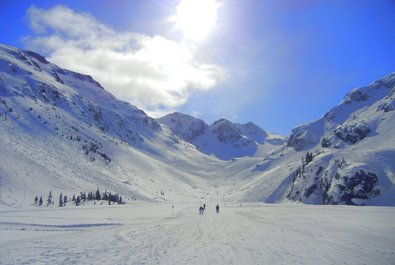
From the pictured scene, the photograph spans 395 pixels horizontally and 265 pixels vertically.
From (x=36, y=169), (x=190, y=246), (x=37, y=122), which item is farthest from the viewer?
(x=37, y=122)

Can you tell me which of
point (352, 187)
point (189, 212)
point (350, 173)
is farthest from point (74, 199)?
point (350, 173)

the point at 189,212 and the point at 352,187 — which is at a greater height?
the point at 352,187

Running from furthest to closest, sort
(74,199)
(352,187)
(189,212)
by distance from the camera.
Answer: (74,199), (352,187), (189,212)

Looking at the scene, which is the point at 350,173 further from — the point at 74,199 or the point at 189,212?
the point at 74,199

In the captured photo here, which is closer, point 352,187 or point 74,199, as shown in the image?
point 352,187

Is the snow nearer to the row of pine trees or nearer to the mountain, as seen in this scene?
the mountain


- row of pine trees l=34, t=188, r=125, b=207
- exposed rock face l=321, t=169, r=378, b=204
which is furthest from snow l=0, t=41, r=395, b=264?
row of pine trees l=34, t=188, r=125, b=207

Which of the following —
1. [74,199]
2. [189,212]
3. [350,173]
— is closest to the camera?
[189,212]

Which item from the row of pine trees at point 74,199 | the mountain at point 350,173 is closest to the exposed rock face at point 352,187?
the mountain at point 350,173

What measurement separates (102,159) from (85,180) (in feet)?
151

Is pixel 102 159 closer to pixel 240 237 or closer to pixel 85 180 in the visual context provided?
pixel 85 180

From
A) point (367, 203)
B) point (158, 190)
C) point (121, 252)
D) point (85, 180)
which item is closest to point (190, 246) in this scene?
point (121, 252)

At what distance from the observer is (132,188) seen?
169 meters

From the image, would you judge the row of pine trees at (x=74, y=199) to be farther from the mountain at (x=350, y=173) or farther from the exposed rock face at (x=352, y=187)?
the exposed rock face at (x=352, y=187)
